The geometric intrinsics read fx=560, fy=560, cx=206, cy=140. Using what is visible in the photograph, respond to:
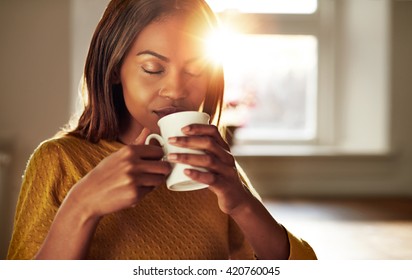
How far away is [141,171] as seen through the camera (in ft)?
1.25

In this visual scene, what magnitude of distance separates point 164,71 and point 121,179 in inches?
4.6

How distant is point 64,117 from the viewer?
0.70 metres

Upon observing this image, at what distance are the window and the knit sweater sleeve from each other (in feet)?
3.21

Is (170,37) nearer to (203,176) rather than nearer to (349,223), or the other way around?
(203,176)

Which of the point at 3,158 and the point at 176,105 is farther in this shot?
the point at 3,158

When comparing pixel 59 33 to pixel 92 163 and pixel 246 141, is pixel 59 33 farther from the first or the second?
pixel 246 141

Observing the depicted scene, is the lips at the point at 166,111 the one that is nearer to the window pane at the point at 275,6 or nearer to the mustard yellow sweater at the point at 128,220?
the mustard yellow sweater at the point at 128,220

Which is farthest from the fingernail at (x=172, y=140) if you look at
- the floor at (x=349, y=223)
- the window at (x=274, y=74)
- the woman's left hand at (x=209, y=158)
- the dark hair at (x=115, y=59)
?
the window at (x=274, y=74)

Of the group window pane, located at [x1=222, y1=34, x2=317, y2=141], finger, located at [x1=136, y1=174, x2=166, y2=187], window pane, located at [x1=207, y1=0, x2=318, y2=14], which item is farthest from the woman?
window pane, located at [x1=222, y1=34, x2=317, y2=141]

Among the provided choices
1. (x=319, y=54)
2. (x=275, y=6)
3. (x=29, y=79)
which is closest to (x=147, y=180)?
(x=29, y=79)

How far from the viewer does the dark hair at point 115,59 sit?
1.52 ft

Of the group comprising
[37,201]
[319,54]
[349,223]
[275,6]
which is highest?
[275,6]
